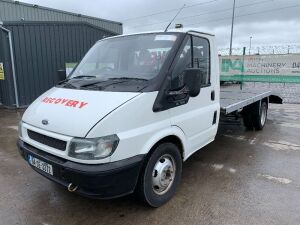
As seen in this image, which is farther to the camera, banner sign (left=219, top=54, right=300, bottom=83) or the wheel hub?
banner sign (left=219, top=54, right=300, bottom=83)

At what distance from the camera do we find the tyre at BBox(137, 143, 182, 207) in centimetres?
319

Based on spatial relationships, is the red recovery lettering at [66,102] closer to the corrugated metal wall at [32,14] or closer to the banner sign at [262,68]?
the banner sign at [262,68]

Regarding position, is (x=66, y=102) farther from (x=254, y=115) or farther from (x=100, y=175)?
(x=254, y=115)

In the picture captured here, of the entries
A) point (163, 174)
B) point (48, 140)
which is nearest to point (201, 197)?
point (163, 174)

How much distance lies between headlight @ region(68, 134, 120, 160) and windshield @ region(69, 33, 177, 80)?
960 mm

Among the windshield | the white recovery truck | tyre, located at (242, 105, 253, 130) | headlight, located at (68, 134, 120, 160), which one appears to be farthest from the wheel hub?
tyre, located at (242, 105, 253, 130)

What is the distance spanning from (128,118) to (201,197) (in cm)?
160

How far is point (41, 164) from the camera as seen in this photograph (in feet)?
10.5

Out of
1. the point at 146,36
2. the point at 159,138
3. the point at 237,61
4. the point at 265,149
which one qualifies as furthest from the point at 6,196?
the point at 237,61

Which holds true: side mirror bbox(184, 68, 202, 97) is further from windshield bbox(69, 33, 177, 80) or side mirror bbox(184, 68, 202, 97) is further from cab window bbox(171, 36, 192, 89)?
Answer: windshield bbox(69, 33, 177, 80)

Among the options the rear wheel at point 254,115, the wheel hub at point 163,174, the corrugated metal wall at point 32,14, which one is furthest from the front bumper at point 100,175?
the corrugated metal wall at point 32,14

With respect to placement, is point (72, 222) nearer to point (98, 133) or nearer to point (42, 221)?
point (42, 221)

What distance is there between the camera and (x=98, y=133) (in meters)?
2.75

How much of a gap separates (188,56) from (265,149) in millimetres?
3049
